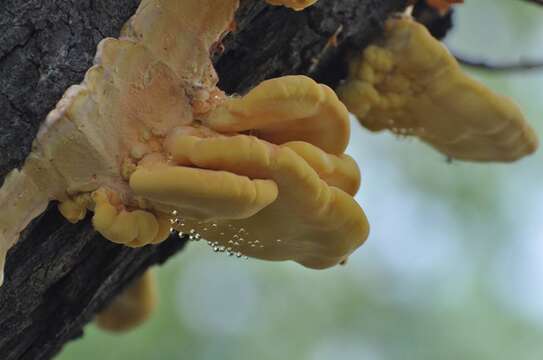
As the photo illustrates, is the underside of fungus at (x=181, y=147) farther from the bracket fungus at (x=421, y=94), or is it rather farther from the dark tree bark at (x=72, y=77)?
the bracket fungus at (x=421, y=94)

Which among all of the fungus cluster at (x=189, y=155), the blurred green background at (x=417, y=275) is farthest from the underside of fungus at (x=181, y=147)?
the blurred green background at (x=417, y=275)

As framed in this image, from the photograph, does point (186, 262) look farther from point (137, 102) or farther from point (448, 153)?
point (137, 102)

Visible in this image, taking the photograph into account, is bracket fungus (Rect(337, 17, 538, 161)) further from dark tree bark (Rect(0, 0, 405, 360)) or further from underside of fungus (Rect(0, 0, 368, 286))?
underside of fungus (Rect(0, 0, 368, 286))

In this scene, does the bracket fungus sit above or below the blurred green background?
above

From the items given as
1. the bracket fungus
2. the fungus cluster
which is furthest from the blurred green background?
the fungus cluster

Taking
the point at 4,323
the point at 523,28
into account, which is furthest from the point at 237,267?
the point at 4,323

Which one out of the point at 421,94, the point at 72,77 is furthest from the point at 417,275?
the point at 72,77
